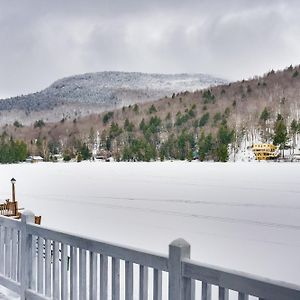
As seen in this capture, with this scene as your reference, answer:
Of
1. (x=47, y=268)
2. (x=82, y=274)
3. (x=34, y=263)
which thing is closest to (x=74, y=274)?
(x=82, y=274)

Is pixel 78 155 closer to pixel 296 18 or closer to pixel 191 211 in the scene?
pixel 296 18

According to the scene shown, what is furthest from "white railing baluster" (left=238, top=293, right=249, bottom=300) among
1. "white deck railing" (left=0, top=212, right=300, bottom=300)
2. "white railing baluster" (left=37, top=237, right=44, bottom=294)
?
"white railing baluster" (left=37, top=237, right=44, bottom=294)

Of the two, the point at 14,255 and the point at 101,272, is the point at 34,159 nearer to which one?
the point at 14,255

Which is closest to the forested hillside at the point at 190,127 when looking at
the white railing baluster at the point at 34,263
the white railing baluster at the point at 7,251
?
the white railing baluster at the point at 7,251

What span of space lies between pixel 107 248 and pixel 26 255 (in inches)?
48.3

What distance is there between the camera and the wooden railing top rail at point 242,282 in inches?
82.6

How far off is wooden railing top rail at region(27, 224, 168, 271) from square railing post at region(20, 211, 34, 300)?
0.08 metres

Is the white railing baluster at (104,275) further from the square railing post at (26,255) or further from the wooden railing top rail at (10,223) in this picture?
the wooden railing top rail at (10,223)

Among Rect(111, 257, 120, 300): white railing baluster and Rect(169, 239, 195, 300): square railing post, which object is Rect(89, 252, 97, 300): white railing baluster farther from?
Rect(169, 239, 195, 300): square railing post

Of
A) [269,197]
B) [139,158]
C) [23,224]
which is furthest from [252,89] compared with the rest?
[23,224]

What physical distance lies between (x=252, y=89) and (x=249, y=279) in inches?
5793

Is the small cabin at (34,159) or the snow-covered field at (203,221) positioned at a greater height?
the small cabin at (34,159)

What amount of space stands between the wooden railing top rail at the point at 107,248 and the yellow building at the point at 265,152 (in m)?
83.3

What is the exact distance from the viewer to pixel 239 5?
8788 centimetres
